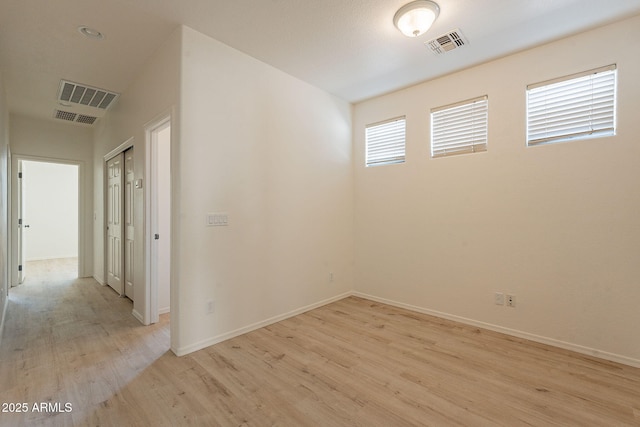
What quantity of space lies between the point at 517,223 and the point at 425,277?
45.4 inches

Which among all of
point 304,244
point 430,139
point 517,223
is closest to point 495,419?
point 517,223

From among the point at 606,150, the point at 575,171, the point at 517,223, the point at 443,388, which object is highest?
the point at 606,150

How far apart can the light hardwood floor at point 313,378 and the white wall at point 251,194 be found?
0.39m

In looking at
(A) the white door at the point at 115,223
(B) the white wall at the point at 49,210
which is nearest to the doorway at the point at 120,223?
(A) the white door at the point at 115,223

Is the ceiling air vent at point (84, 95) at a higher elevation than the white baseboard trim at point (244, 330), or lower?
higher

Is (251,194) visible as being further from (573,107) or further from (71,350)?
(573,107)

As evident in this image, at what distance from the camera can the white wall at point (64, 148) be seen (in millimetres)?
4770

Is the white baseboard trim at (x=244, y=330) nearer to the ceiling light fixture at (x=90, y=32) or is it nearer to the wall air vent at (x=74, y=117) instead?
the ceiling light fixture at (x=90, y=32)

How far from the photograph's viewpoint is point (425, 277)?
3.54 meters

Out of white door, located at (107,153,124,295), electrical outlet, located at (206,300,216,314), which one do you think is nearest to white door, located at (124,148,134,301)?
white door, located at (107,153,124,295)

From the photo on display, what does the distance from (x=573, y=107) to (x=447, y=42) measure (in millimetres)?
1264

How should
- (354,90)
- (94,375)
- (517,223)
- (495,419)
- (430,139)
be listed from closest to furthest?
(495,419) < (94,375) < (517,223) < (430,139) < (354,90)

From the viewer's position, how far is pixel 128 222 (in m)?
3.86

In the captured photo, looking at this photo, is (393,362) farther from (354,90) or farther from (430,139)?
(354,90)
